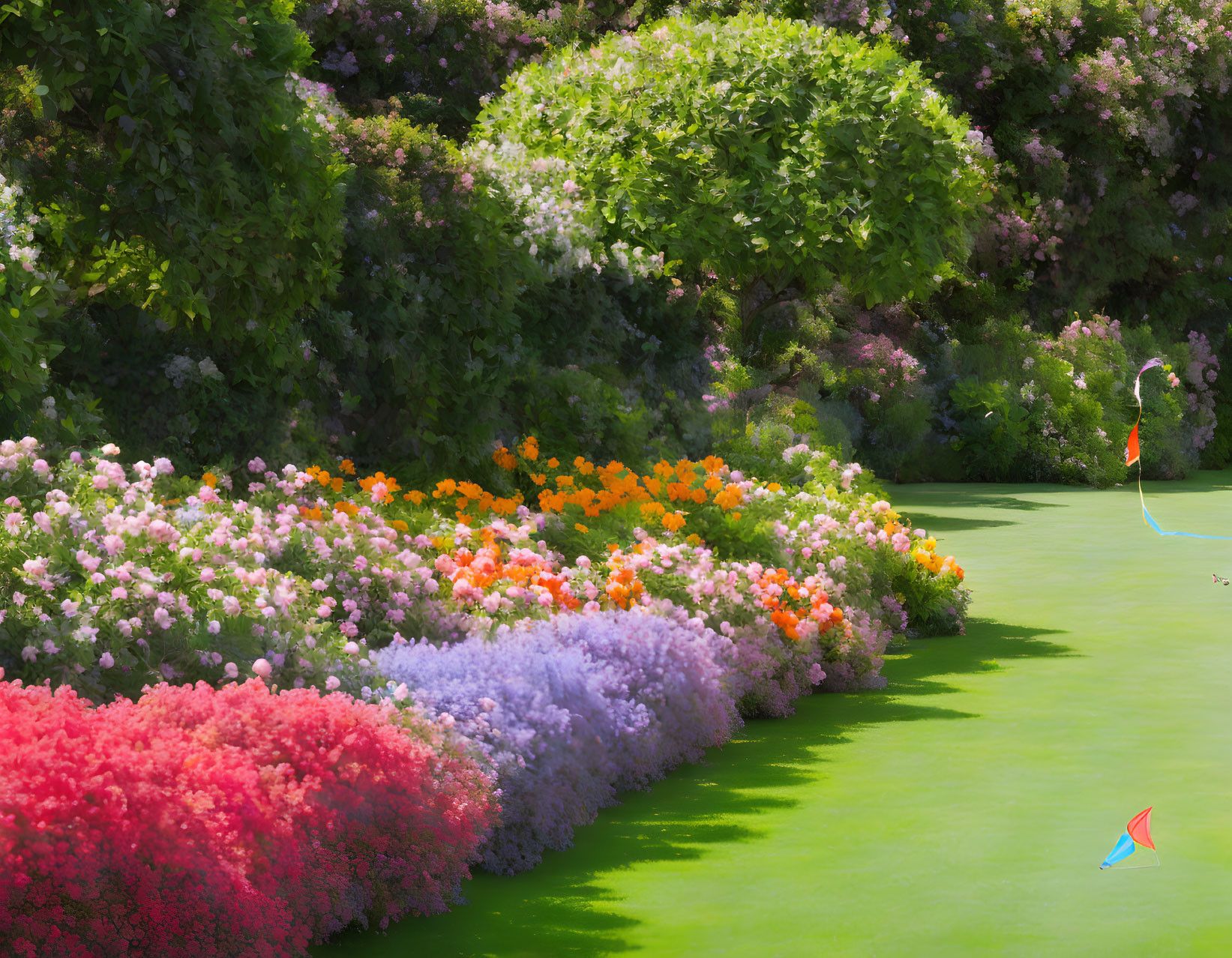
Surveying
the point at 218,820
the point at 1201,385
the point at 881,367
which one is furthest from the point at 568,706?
the point at 1201,385

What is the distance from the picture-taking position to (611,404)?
39.6 ft

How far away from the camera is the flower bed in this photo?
449 centimetres

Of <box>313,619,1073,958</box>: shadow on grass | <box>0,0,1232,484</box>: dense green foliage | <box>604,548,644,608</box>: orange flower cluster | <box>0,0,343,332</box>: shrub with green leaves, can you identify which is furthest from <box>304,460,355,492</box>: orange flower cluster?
<box>313,619,1073,958</box>: shadow on grass

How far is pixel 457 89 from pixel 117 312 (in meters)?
14.8

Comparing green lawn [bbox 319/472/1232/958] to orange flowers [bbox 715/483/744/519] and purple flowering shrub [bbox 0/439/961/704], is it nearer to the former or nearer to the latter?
purple flowering shrub [bbox 0/439/961/704]

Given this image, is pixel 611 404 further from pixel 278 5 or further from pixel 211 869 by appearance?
pixel 211 869

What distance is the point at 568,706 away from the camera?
6.80m

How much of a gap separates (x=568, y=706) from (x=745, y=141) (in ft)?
40.5

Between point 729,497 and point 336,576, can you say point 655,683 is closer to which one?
point 336,576

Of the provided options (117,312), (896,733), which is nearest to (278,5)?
(117,312)

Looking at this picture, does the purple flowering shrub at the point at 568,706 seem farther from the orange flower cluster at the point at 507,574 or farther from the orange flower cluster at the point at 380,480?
the orange flower cluster at the point at 380,480

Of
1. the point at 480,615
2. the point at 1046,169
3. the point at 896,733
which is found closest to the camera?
the point at 480,615

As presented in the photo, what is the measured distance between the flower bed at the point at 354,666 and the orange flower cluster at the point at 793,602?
0.02m

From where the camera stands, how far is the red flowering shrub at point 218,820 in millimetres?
4188
